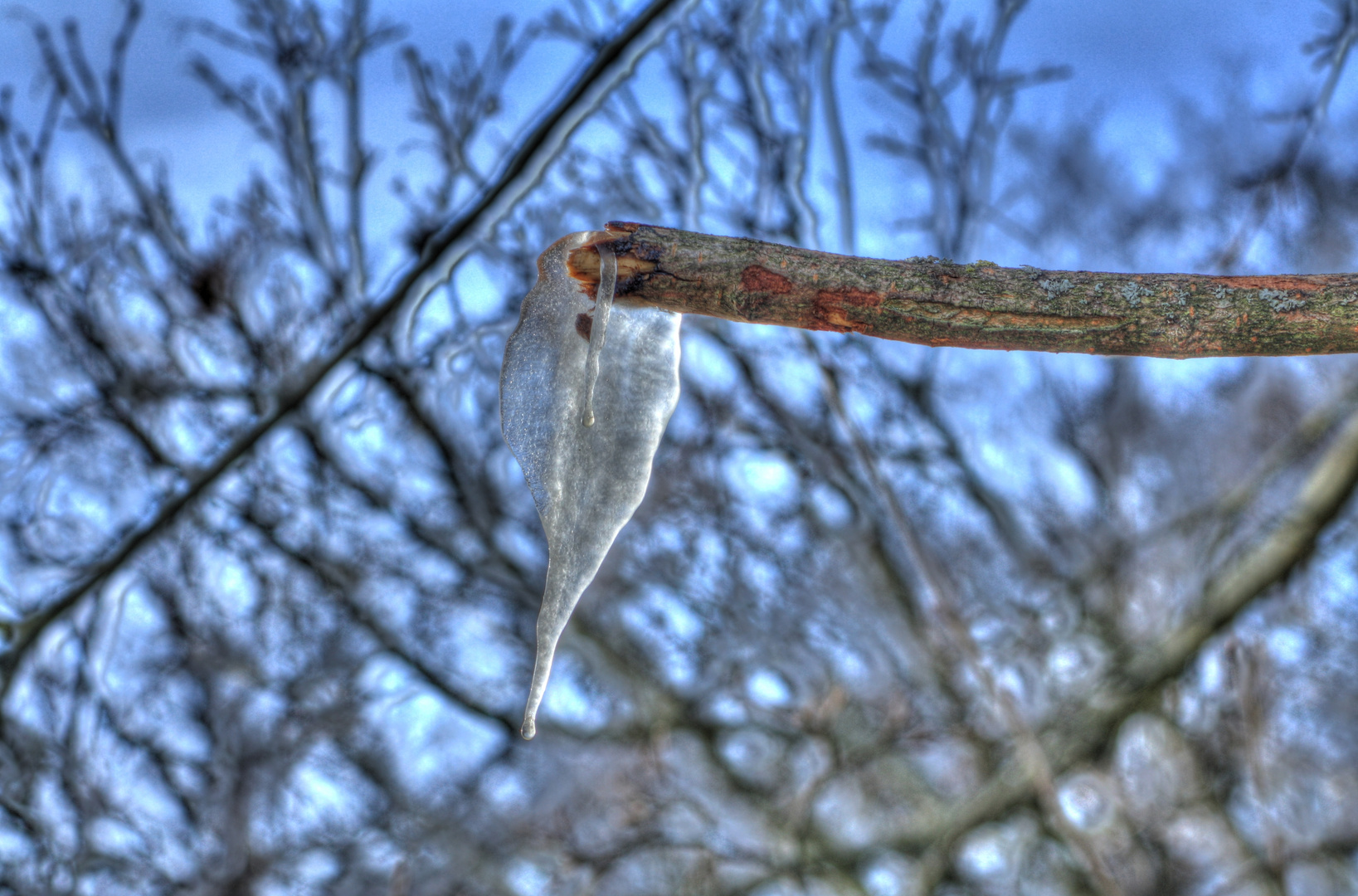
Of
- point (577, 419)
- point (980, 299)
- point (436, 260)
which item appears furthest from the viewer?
point (436, 260)

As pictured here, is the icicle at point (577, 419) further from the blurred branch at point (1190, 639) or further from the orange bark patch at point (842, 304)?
the blurred branch at point (1190, 639)

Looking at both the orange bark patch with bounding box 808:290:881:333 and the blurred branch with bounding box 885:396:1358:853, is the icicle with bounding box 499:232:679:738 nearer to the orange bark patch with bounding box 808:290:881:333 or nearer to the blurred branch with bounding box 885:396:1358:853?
the orange bark patch with bounding box 808:290:881:333

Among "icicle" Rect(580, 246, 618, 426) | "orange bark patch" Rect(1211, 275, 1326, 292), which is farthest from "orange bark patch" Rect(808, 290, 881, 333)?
"orange bark patch" Rect(1211, 275, 1326, 292)

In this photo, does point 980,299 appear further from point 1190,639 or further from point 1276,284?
point 1190,639

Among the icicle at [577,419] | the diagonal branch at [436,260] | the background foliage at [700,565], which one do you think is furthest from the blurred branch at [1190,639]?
the icicle at [577,419]

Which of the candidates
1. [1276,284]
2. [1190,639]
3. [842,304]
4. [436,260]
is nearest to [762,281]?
[842,304]

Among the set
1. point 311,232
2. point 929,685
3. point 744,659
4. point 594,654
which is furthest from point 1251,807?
point 311,232
